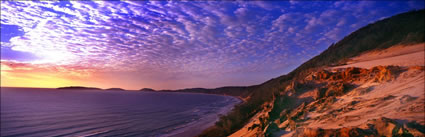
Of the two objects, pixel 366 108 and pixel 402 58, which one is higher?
pixel 402 58

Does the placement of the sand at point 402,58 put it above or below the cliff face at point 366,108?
above

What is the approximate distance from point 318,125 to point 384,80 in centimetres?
357

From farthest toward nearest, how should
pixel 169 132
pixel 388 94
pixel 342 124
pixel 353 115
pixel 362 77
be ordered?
pixel 169 132
pixel 362 77
pixel 388 94
pixel 353 115
pixel 342 124

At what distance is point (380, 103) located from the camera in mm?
5449

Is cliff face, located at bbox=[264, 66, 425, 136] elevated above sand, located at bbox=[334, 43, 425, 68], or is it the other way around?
sand, located at bbox=[334, 43, 425, 68]

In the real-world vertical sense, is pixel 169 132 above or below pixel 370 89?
below

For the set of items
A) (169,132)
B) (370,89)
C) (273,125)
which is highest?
(370,89)

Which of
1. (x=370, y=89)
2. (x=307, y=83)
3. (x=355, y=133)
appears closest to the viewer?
(x=355, y=133)

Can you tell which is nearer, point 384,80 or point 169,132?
point 384,80

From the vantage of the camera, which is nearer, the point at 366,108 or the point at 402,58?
the point at 366,108

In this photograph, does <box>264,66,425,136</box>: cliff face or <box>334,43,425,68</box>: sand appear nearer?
<box>264,66,425,136</box>: cliff face

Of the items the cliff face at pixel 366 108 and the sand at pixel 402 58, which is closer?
the cliff face at pixel 366 108

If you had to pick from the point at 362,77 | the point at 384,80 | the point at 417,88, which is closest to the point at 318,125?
the point at 417,88

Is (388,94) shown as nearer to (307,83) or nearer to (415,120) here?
(415,120)
